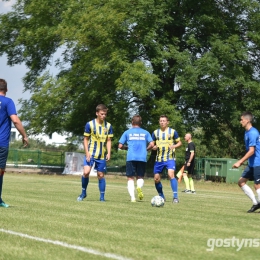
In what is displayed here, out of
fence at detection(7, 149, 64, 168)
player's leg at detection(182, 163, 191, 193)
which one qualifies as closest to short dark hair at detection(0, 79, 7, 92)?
player's leg at detection(182, 163, 191, 193)

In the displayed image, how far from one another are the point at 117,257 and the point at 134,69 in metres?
34.3

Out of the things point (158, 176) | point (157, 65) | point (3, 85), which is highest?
point (157, 65)

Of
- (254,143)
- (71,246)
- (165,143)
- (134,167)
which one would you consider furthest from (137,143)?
(71,246)

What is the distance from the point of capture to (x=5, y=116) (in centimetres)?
1240

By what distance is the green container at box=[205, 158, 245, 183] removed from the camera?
139 ft

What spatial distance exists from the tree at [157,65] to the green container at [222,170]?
2.28m

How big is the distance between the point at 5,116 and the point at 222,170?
104 feet

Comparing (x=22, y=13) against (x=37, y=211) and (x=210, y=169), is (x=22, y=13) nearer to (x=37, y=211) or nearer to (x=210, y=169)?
(x=210, y=169)

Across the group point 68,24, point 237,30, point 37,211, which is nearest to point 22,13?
point 68,24

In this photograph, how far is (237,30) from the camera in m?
43.6

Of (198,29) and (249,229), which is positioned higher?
(198,29)

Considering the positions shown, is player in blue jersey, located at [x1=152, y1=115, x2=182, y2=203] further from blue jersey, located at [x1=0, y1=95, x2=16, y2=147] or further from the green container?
the green container

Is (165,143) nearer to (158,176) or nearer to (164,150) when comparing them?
(164,150)

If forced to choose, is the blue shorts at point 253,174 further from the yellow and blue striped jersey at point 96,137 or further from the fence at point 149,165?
the fence at point 149,165
